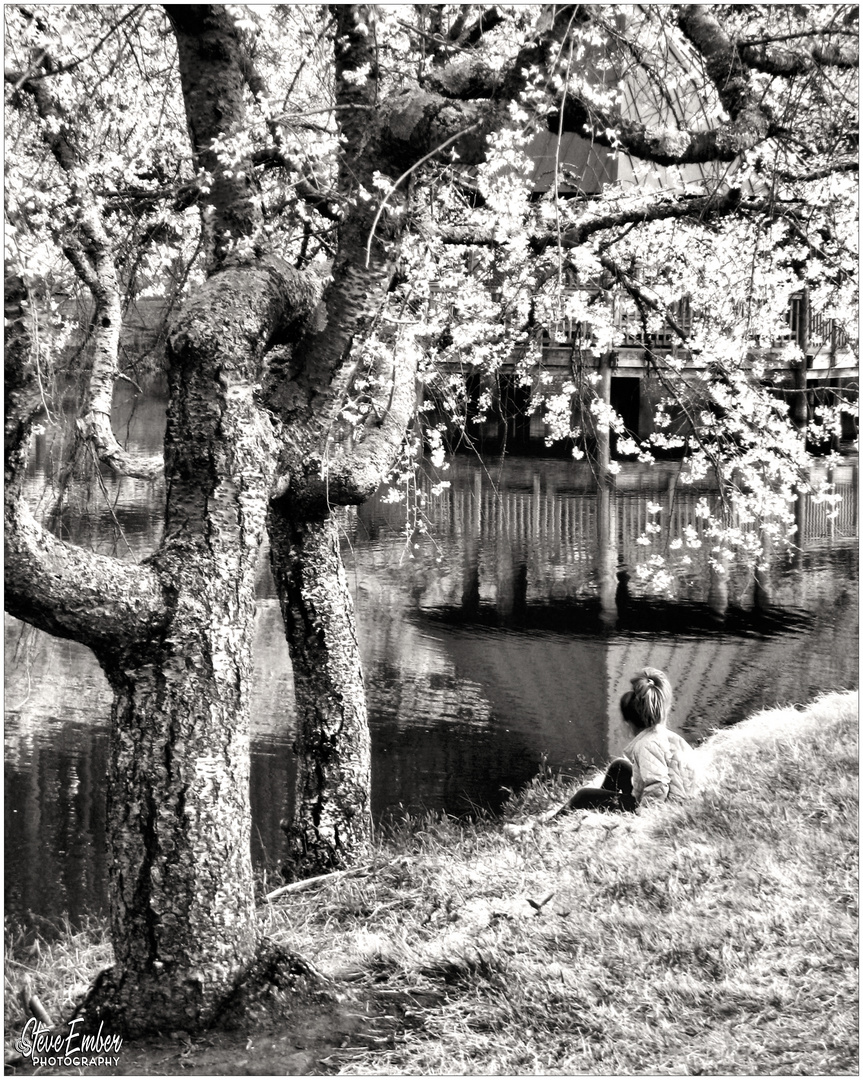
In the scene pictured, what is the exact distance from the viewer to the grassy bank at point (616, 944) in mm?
3184

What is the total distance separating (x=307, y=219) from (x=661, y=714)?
3998 mm

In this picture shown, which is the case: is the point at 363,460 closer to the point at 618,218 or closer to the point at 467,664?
the point at 618,218

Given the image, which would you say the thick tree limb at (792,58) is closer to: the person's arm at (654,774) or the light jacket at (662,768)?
the light jacket at (662,768)

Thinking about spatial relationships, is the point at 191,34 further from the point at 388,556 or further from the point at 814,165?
the point at 388,556

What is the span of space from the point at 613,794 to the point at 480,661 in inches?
273

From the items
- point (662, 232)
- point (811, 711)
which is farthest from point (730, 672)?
point (662, 232)

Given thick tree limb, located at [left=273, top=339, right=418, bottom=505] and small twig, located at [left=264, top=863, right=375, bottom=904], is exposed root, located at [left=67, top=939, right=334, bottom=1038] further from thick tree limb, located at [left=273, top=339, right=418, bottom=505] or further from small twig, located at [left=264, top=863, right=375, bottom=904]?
thick tree limb, located at [left=273, top=339, right=418, bottom=505]

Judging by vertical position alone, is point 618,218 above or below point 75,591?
above

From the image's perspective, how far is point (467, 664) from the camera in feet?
41.4

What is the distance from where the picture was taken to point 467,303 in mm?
7078

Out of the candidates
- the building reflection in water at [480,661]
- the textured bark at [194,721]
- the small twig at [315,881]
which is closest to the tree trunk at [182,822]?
the textured bark at [194,721]

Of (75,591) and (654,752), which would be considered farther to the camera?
(654,752)

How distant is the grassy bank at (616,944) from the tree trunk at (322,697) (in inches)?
14.3

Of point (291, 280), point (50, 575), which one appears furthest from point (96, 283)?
point (50, 575)
